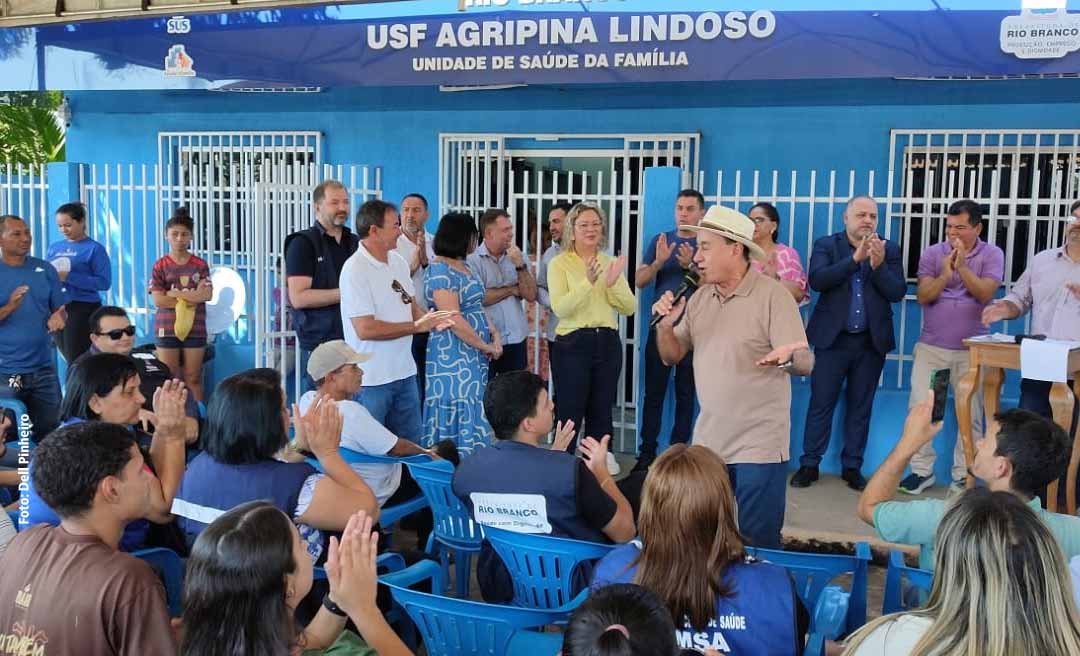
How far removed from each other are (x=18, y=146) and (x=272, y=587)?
1418 centimetres

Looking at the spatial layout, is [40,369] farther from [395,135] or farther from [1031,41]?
[1031,41]

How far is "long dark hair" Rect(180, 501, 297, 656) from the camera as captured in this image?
2.10 meters

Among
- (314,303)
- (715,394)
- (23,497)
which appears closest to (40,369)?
(314,303)

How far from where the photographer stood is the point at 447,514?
169 inches

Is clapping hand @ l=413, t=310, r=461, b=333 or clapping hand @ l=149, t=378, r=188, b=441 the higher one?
clapping hand @ l=413, t=310, r=461, b=333

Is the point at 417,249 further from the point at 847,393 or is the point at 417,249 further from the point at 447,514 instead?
the point at 447,514

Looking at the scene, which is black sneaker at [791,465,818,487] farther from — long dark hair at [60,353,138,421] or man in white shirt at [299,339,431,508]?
long dark hair at [60,353,138,421]

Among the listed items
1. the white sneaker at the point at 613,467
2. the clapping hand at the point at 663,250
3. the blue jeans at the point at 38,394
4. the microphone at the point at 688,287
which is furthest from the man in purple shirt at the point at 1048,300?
the blue jeans at the point at 38,394

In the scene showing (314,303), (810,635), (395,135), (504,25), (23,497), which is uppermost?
(504,25)

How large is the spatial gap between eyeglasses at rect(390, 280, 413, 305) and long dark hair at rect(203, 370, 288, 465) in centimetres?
236

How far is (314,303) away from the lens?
243 inches

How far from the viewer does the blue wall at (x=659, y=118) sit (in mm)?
7105

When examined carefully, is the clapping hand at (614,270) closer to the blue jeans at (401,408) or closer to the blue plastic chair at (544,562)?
the blue jeans at (401,408)

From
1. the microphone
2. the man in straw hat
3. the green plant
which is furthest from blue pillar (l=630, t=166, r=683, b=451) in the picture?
the green plant
